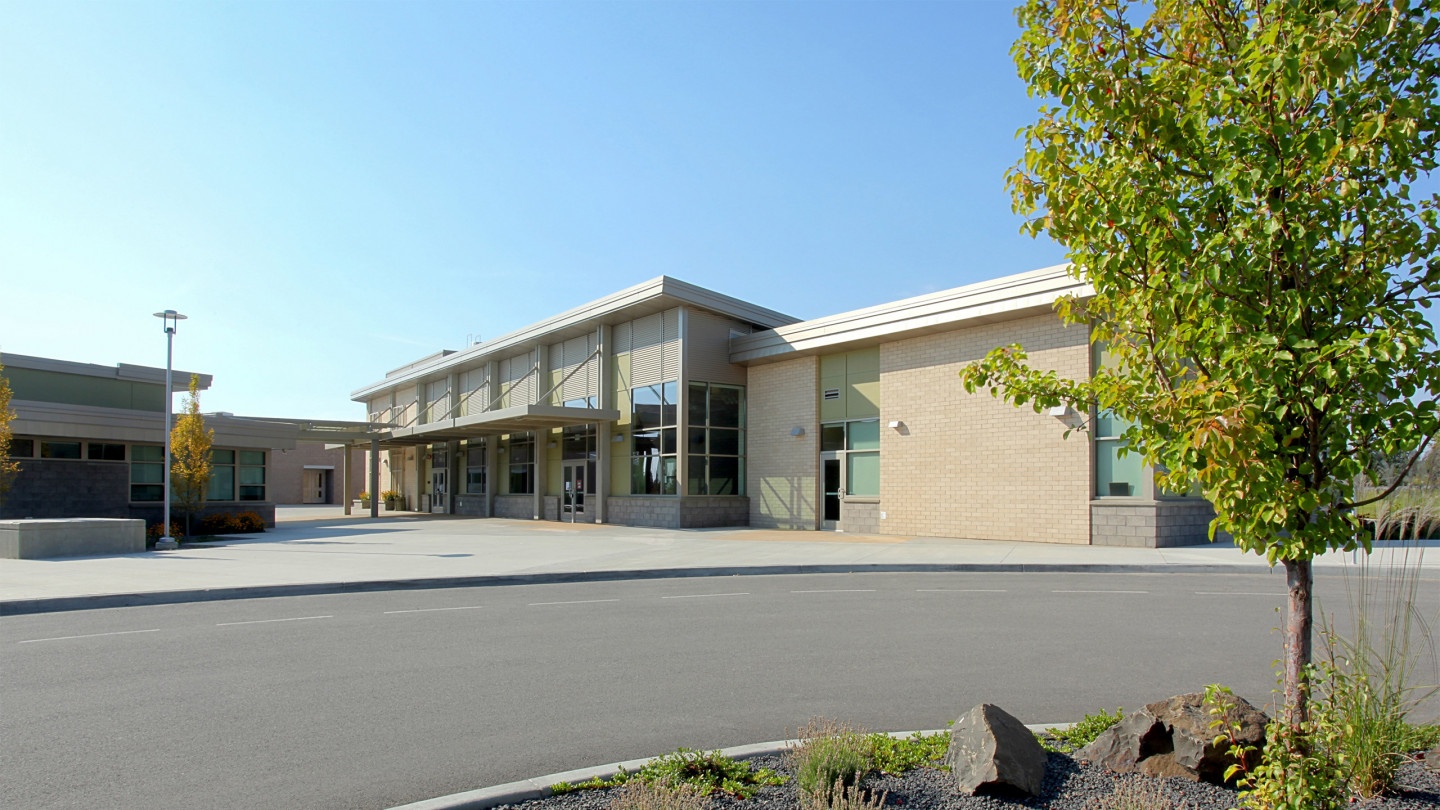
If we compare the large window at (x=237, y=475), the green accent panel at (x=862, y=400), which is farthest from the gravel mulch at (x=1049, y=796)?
the large window at (x=237, y=475)

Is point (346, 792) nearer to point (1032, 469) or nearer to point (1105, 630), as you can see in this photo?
point (1105, 630)

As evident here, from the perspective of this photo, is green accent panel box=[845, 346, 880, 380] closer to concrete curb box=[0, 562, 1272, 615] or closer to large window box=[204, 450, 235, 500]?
concrete curb box=[0, 562, 1272, 615]

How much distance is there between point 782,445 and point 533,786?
79.3 ft

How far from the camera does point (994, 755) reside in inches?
168

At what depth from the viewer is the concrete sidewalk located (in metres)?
13.1

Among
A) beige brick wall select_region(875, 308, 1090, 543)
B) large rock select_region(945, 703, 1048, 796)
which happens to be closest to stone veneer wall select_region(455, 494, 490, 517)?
beige brick wall select_region(875, 308, 1090, 543)

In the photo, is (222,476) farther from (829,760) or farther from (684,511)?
(829,760)

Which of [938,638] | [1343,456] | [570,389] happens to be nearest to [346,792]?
[1343,456]

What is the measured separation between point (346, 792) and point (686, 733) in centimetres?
208

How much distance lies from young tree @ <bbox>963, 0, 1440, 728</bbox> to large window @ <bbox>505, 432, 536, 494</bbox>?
3405 centimetres

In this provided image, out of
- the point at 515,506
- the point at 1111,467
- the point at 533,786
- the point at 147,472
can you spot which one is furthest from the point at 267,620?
the point at 515,506

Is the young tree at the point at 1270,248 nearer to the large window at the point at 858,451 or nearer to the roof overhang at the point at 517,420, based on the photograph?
the large window at the point at 858,451

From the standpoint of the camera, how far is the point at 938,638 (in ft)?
29.8

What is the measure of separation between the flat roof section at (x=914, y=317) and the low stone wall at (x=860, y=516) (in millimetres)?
4625
